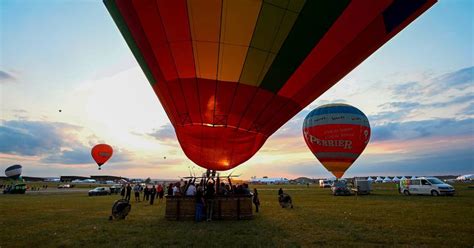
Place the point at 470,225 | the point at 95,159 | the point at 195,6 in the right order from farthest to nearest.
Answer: the point at 95,159 < the point at 470,225 < the point at 195,6

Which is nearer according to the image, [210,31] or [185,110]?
[210,31]

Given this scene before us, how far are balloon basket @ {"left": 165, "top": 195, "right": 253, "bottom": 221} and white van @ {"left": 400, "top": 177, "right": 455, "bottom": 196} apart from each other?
2123 cm

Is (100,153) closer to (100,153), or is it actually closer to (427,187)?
(100,153)

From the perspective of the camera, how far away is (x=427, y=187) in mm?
26312

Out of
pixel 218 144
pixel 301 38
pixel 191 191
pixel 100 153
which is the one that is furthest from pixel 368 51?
pixel 100 153

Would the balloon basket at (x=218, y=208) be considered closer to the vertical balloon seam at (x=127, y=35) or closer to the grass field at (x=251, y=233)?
the grass field at (x=251, y=233)

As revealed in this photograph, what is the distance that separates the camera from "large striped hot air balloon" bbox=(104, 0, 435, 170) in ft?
22.6

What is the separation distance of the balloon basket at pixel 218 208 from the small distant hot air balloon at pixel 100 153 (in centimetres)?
3407

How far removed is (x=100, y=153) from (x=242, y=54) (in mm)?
39875

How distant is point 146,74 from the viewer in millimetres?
9406

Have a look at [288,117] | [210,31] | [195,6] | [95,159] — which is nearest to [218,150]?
[288,117]

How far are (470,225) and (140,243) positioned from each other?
10.3 m

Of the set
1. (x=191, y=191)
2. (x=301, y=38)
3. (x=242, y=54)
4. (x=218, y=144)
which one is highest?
(x=301, y=38)

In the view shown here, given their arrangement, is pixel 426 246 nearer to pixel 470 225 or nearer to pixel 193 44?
pixel 470 225
